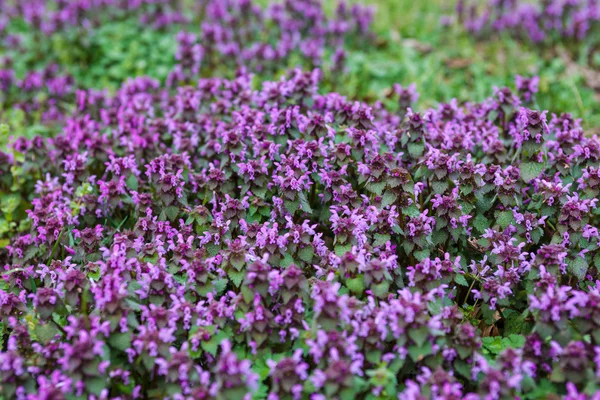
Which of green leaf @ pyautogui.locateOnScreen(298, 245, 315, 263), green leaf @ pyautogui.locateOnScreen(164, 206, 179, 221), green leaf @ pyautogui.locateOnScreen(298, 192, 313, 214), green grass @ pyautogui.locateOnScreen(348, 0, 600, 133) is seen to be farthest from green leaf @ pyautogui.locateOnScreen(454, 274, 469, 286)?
green grass @ pyautogui.locateOnScreen(348, 0, 600, 133)

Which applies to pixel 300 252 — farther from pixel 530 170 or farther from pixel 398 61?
pixel 398 61

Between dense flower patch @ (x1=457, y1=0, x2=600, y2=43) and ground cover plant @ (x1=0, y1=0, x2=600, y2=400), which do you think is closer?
ground cover plant @ (x1=0, y1=0, x2=600, y2=400)

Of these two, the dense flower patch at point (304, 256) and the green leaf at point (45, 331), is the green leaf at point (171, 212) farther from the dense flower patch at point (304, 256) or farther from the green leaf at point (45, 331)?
the green leaf at point (45, 331)

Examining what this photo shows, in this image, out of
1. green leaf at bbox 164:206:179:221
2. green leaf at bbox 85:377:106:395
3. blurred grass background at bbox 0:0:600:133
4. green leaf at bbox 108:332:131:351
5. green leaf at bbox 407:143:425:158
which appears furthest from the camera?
blurred grass background at bbox 0:0:600:133

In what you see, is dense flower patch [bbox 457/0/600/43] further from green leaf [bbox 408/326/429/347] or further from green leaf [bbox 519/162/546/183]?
green leaf [bbox 408/326/429/347]

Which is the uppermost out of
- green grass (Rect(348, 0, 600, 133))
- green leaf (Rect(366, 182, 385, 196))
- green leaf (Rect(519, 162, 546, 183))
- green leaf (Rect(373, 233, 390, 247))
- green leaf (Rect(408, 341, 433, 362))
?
green leaf (Rect(519, 162, 546, 183))
